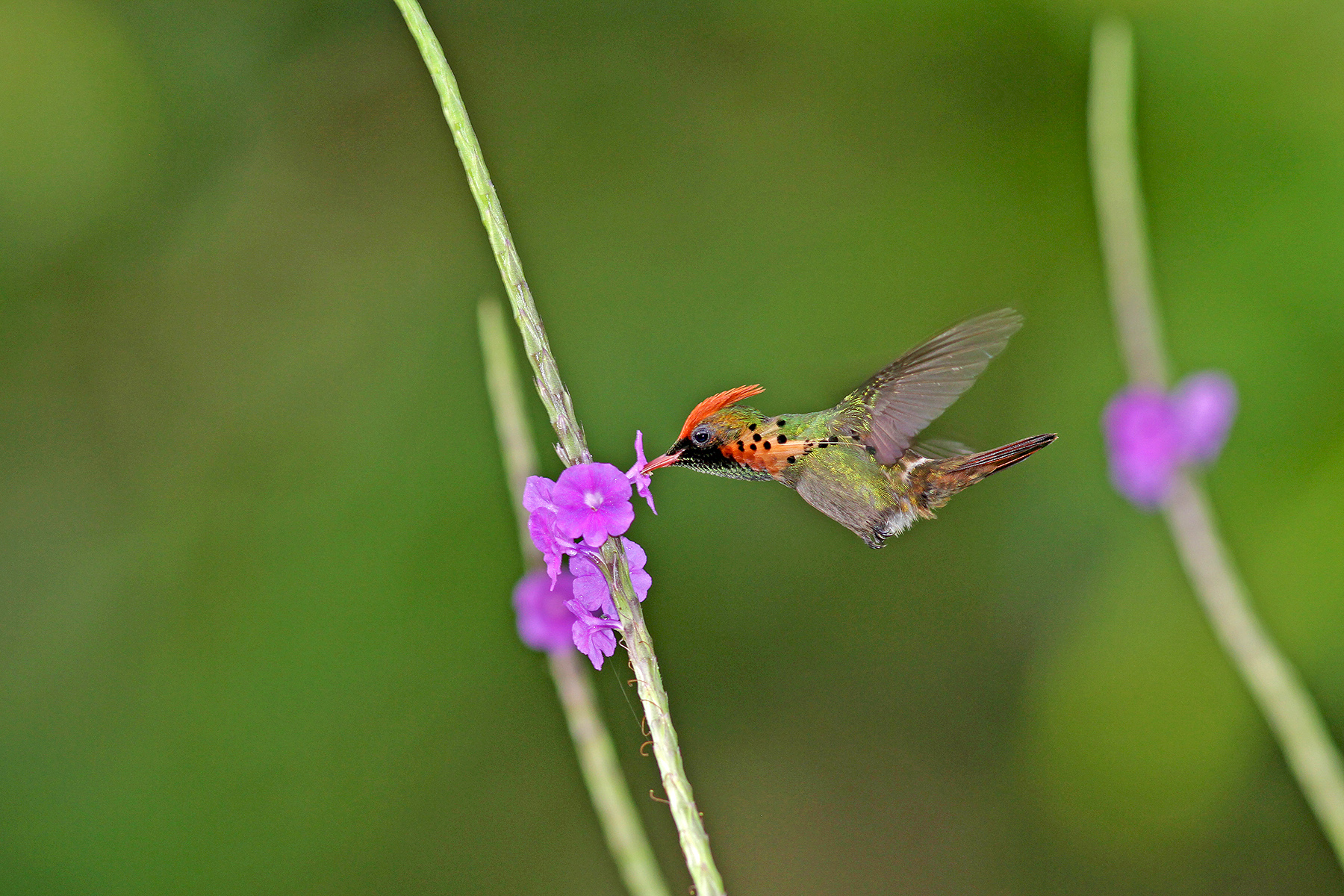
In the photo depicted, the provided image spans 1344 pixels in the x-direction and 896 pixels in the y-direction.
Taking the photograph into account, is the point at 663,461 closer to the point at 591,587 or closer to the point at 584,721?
the point at 591,587

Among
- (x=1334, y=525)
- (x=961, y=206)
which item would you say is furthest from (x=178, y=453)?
(x=1334, y=525)

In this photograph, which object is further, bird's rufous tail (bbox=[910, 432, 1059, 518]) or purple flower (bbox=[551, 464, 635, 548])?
bird's rufous tail (bbox=[910, 432, 1059, 518])

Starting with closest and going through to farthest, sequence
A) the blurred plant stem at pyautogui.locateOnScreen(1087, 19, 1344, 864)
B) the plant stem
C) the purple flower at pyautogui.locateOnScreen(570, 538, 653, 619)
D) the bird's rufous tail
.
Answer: the purple flower at pyautogui.locateOnScreen(570, 538, 653, 619)
the blurred plant stem at pyautogui.locateOnScreen(1087, 19, 1344, 864)
the bird's rufous tail
the plant stem

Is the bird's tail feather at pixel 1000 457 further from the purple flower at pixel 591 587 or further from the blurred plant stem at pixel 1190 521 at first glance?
the purple flower at pixel 591 587

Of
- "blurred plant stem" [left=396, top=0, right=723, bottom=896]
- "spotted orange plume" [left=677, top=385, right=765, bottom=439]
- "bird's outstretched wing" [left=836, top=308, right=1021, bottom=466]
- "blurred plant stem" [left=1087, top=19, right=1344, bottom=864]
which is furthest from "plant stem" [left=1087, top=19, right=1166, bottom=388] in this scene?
"blurred plant stem" [left=396, top=0, right=723, bottom=896]

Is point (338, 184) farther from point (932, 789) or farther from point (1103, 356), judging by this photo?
point (932, 789)

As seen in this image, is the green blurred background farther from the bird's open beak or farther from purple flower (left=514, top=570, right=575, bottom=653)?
the bird's open beak

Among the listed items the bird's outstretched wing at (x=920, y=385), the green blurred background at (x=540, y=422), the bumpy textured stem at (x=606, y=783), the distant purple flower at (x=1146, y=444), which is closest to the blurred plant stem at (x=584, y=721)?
the bumpy textured stem at (x=606, y=783)
